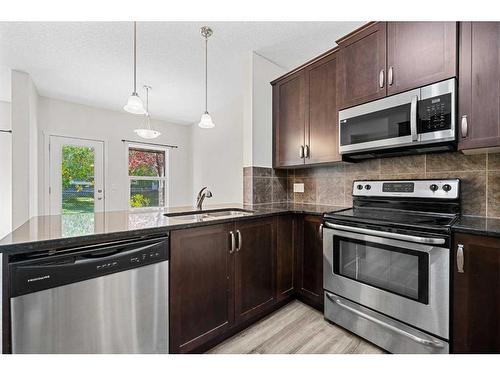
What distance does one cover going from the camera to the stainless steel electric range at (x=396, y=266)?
1.34 m

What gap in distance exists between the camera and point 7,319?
0.94 meters

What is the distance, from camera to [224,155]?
4.14m

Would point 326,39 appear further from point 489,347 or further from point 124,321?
point 124,321

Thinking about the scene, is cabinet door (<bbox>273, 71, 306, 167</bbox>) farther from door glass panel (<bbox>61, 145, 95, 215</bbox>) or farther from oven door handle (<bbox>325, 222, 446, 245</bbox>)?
door glass panel (<bbox>61, 145, 95, 215</bbox>)

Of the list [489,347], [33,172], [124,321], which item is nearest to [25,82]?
[33,172]

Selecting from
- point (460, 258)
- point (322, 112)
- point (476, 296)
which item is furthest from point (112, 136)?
point (476, 296)

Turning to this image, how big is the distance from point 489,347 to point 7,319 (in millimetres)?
2150

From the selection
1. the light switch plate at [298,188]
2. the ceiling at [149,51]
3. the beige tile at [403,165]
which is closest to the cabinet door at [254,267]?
the light switch plate at [298,188]

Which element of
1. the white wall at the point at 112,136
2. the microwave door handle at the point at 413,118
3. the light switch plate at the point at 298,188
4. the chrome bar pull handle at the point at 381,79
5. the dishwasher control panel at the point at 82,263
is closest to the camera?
the dishwasher control panel at the point at 82,263

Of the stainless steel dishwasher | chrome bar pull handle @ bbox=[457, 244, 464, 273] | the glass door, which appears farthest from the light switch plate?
the glass door

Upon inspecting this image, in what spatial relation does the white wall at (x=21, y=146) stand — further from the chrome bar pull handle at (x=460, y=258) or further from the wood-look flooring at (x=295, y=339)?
the chrome bar pull handle at (x=460, y=258)

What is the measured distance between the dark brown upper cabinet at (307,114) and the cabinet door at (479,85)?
0.84 meters

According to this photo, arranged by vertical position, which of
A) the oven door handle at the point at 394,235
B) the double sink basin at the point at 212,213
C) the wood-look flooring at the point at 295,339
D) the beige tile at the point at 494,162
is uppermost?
the beige tile at the point at 494,162

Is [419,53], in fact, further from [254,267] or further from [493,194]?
[254,267]
